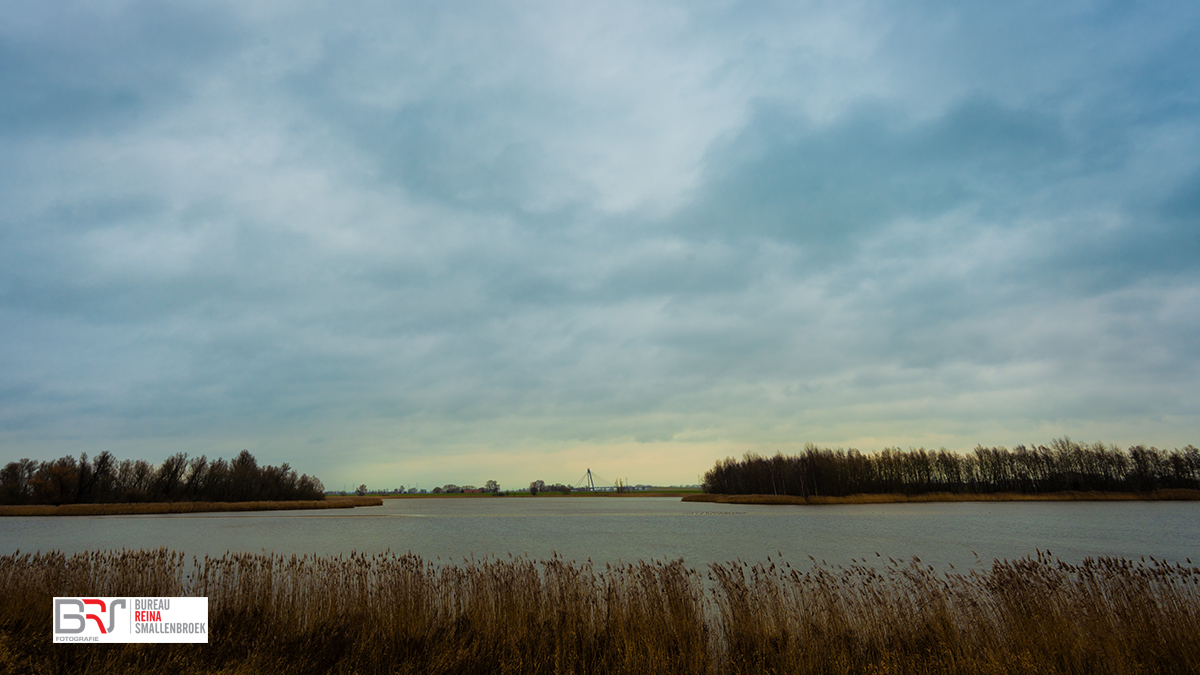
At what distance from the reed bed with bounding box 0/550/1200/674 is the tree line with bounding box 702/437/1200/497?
291 feet


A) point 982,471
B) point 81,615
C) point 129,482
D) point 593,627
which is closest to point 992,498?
point 982,471

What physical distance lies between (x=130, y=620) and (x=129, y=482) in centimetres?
10571

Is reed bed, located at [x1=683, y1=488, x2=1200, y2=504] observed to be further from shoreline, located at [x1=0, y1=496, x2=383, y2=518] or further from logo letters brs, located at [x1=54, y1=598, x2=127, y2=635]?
logo letters brs, located at [x1=54, y1=598, x2=127, y2=635]

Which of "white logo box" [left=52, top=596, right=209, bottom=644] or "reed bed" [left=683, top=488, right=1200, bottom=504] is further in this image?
"reed bed" [left=683, top=488, right=1200, bottom=504]

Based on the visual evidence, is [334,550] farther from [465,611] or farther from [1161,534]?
[1161,534]

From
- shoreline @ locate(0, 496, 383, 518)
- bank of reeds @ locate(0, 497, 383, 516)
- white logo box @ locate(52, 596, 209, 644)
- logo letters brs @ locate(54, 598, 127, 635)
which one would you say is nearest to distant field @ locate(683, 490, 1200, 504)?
bank of reeds @ locate(0, 497, 383, 516)

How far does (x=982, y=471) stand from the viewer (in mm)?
99625

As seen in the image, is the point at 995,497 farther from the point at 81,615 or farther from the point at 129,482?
the point at 129,482

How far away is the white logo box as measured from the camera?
7.54 metres

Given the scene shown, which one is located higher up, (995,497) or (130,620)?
(130,620)

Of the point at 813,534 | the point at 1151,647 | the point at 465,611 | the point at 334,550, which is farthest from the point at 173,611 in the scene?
the point at 813,534

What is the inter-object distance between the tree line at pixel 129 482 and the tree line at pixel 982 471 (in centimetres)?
9797

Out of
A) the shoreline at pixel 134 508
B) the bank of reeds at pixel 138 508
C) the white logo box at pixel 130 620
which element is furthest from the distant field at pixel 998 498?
the white logo box at pixel 130 620

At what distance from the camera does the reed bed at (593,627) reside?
6.71m
